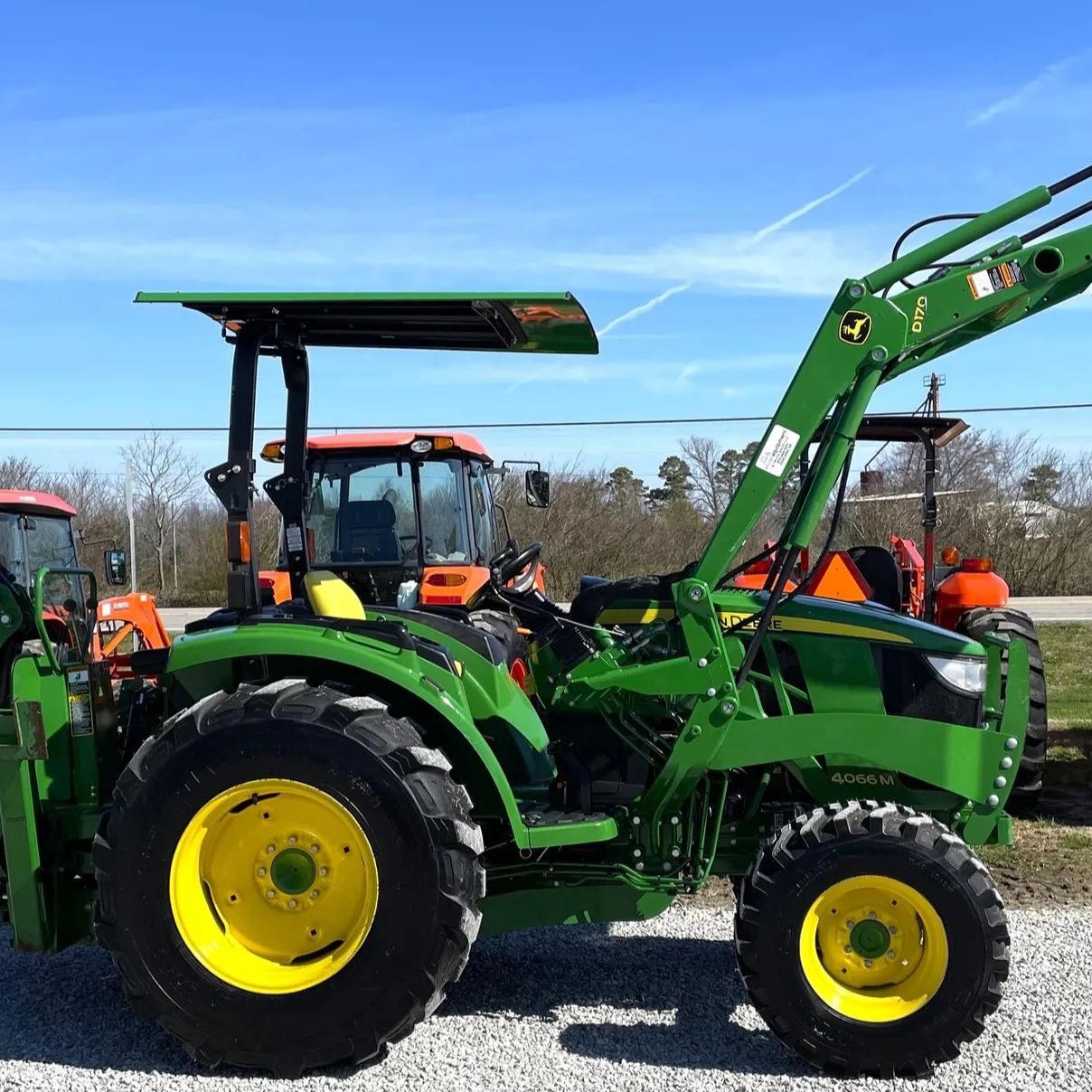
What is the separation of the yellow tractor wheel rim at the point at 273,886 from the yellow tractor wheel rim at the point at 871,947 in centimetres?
132

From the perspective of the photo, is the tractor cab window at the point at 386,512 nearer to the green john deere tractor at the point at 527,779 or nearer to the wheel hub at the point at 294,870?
the green john deere tractor at the point at 527,779

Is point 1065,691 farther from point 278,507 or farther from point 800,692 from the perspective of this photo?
point 278,507

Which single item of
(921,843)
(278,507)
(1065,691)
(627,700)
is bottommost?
(1065,691)

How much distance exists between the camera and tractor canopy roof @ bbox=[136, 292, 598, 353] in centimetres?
339

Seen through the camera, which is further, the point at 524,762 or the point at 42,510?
the point at 42,510

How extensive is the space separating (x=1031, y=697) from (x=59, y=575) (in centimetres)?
714

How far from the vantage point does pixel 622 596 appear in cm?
461

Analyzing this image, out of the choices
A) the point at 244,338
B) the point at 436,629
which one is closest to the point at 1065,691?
the point at 436,629

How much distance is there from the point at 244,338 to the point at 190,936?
1.86 m

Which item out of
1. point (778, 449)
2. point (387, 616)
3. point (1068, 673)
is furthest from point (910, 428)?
point (1068, 673)

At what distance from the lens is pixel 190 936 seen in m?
3.28

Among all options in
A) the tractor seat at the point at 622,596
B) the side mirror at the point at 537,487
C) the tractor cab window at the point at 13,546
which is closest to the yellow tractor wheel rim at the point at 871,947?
the tractor seat at the point at 622,596

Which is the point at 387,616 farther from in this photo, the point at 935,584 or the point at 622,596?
the point at 935,584

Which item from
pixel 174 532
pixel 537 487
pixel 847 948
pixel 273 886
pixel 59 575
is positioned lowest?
pixel 847 948
